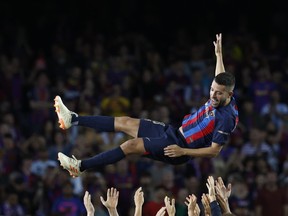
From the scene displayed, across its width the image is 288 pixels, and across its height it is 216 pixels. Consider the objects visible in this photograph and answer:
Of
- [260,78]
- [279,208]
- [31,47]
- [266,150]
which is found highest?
[31,47]

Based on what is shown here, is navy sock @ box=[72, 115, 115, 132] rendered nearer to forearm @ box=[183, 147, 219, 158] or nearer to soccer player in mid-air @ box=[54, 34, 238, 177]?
soccer player in mid-air @ box=[54, 34, 238, 177]

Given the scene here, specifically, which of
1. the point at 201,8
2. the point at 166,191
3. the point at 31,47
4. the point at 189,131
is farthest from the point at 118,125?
the point at 201,8

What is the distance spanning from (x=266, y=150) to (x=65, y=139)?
354cm

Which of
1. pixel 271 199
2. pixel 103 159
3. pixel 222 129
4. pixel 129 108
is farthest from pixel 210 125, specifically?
pixel 129 108

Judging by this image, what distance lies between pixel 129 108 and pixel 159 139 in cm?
645

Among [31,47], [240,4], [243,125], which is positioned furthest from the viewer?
[240,4]

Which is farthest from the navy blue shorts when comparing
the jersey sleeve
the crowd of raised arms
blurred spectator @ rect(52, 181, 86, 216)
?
blurred spectator @ rect(52, 181, 86, 216)

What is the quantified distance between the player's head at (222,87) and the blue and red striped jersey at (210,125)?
18 centimetres

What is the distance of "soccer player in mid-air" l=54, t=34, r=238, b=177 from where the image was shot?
11.5 metres

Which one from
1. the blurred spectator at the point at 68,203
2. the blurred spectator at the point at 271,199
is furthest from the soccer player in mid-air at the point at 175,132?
the blurred spectator at the point at 271,199

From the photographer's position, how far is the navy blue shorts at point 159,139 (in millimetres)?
11711

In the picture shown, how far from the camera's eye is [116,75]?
62.5 feet

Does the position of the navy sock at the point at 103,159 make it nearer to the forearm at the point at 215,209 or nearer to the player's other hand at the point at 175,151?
the player's other hand at the point at 175,151

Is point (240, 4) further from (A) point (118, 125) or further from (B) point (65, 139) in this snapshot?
(A) point (118, 125)
